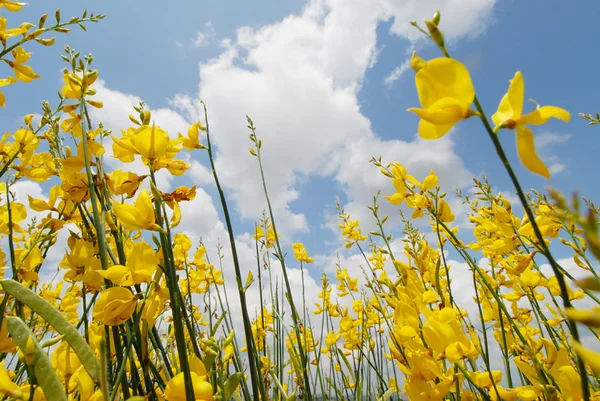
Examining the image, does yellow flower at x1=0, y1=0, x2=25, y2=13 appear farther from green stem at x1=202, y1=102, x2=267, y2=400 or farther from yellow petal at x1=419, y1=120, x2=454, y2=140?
yellow petal at x1=419, y1=120, x2=454, y2=140

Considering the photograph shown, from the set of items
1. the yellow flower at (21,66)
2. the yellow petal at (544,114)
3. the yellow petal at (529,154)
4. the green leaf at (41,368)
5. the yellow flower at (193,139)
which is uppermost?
the yellow flower at (21,66)

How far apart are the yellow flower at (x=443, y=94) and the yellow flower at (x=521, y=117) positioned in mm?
50

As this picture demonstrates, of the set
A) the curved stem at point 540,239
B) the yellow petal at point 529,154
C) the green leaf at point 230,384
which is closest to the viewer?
the curved stem at point 540,239

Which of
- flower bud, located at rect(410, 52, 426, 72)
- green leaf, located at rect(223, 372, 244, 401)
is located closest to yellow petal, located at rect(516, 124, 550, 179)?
flower bud, located at rect(410, 52, 426, 72)

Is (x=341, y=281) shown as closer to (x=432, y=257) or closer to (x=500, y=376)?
(x=432, y=257)

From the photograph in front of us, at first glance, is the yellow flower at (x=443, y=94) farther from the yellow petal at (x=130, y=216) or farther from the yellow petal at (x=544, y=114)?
the yellow petal at (x=130, y=216)

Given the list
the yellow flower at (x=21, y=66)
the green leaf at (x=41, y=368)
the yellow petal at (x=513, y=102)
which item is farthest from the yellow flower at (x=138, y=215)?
the yellow flower at (x=21, y=66)

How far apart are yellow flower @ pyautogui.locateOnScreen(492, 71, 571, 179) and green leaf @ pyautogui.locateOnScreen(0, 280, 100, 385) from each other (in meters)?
0.67

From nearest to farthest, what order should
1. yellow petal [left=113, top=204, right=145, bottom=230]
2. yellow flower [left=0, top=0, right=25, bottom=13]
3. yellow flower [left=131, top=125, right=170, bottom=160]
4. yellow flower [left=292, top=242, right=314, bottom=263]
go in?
yellow petal [left=113, top=204, right=145, bottom=230], yellow flower [left=131, top=125, right=170, bottom=160], yellow flower [left=0, top=0, right=25, bottom=13], yellow flower [left=292, top=242, right=314, bottom=263]

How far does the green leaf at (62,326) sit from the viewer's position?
1.78 feet

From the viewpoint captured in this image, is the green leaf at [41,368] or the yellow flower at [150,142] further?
the yellow flower at [150,142]

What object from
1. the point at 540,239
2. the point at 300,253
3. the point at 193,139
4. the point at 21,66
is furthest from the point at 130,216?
the point at 300,253

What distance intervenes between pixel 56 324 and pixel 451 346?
2.37 ft

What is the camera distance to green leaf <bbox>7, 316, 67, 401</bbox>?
0.50 meters
